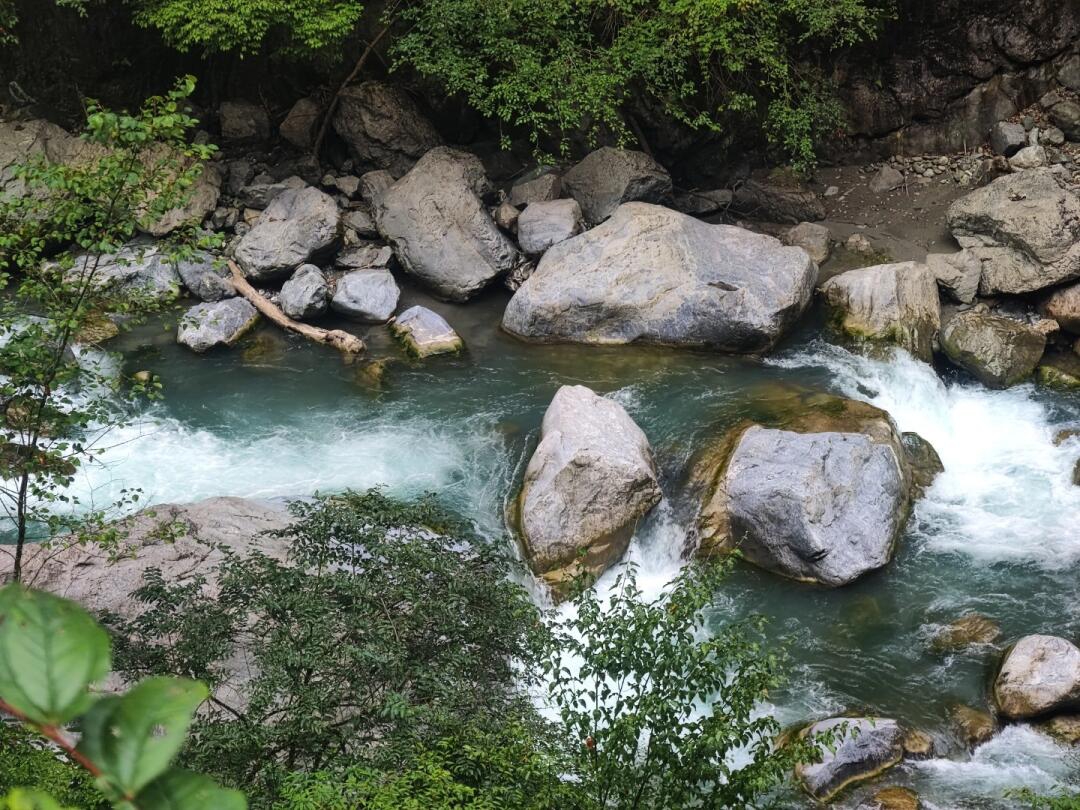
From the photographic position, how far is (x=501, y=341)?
45.7ft

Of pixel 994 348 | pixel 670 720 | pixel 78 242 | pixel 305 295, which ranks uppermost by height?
pixel 78 242

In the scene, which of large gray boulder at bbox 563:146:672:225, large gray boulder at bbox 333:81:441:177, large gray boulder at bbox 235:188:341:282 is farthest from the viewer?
large gray boulder at bbox 333:81:441:177

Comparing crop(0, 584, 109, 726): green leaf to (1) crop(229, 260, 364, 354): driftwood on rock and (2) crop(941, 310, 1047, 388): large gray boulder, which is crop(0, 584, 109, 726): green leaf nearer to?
(1) crop(229, 260, 364, 354): driftwood on rock

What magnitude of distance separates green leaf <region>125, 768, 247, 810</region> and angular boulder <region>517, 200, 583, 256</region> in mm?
13916

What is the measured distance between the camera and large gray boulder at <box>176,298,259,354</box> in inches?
532

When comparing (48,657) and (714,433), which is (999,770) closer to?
(714,433)

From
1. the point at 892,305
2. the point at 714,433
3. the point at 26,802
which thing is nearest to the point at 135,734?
the point at 26,802

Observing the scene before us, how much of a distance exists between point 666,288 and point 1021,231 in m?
5.19

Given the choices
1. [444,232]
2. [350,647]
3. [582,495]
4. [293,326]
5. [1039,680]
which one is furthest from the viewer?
[444,232]

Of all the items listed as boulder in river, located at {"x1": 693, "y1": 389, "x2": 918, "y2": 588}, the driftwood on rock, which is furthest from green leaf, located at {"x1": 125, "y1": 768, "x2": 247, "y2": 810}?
the driftwood on rock

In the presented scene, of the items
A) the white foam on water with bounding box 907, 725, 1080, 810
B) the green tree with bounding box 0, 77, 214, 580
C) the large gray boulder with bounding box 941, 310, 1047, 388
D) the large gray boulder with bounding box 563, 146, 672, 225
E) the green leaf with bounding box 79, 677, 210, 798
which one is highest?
the green leaf with bounding box 79, 677, 210, 798

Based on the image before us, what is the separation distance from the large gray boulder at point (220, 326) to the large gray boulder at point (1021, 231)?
34.5ft

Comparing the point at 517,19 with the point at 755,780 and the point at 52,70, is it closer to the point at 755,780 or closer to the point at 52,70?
the point at 52,70

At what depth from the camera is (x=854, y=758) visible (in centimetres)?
776
